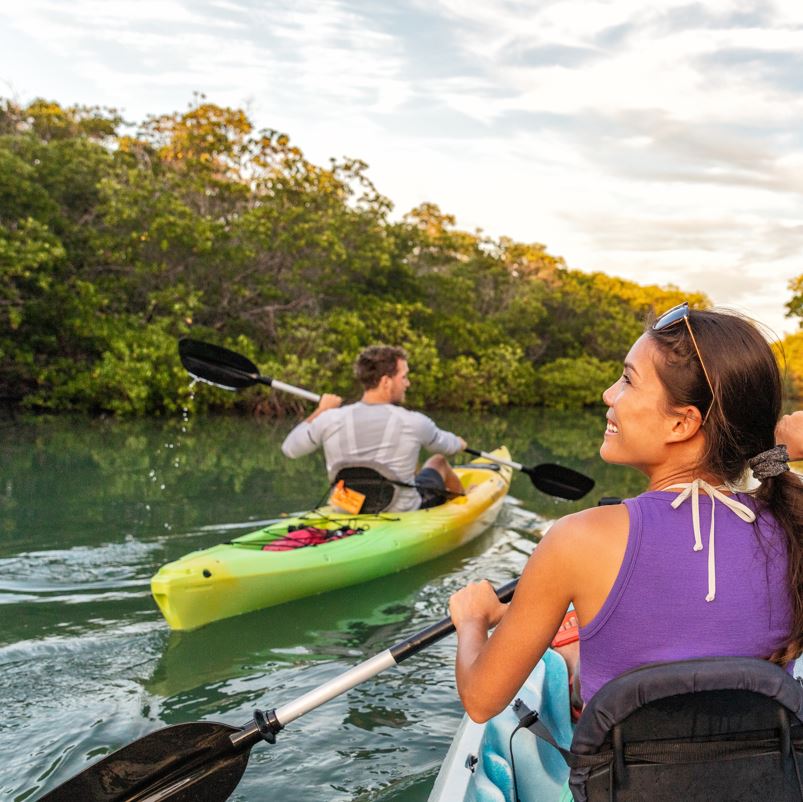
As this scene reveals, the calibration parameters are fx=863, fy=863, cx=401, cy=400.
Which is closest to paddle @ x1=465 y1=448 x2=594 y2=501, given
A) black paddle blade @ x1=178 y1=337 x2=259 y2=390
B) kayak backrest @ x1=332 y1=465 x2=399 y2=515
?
kayak backrest @ x1=332 y1=465 x2=399 y2=515

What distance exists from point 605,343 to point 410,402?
9.20 m

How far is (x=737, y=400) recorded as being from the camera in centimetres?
133

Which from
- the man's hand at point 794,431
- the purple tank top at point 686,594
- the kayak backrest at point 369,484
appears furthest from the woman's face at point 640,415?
the kayak backrest at point 369,484

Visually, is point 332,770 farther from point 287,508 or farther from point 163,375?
point 163,375

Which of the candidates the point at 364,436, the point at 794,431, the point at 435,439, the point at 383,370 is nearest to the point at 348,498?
the point at 364,436

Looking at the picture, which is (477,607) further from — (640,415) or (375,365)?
(375,365)

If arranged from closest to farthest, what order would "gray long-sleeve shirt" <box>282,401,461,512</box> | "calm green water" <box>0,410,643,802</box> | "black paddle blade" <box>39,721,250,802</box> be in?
"black paddle blade" <box>39,721,250,802</box>
"calm green water" <box>0,410,643,802</box>
"gray long-sleeve shirt" <box>282,401,461,512</box>

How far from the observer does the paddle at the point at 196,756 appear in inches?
80.7

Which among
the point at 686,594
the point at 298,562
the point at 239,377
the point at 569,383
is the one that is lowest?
the point at 298,562

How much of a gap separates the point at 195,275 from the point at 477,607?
15208 millimetres

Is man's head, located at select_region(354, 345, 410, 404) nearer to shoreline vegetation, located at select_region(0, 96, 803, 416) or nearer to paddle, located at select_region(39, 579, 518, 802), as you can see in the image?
paddle, located at select_region(39, 579, 518, 802)

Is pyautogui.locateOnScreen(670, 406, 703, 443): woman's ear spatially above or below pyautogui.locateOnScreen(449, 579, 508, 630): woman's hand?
above

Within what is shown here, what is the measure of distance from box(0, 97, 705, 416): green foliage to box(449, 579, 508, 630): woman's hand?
1261 cm

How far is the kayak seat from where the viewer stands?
4.07ft
